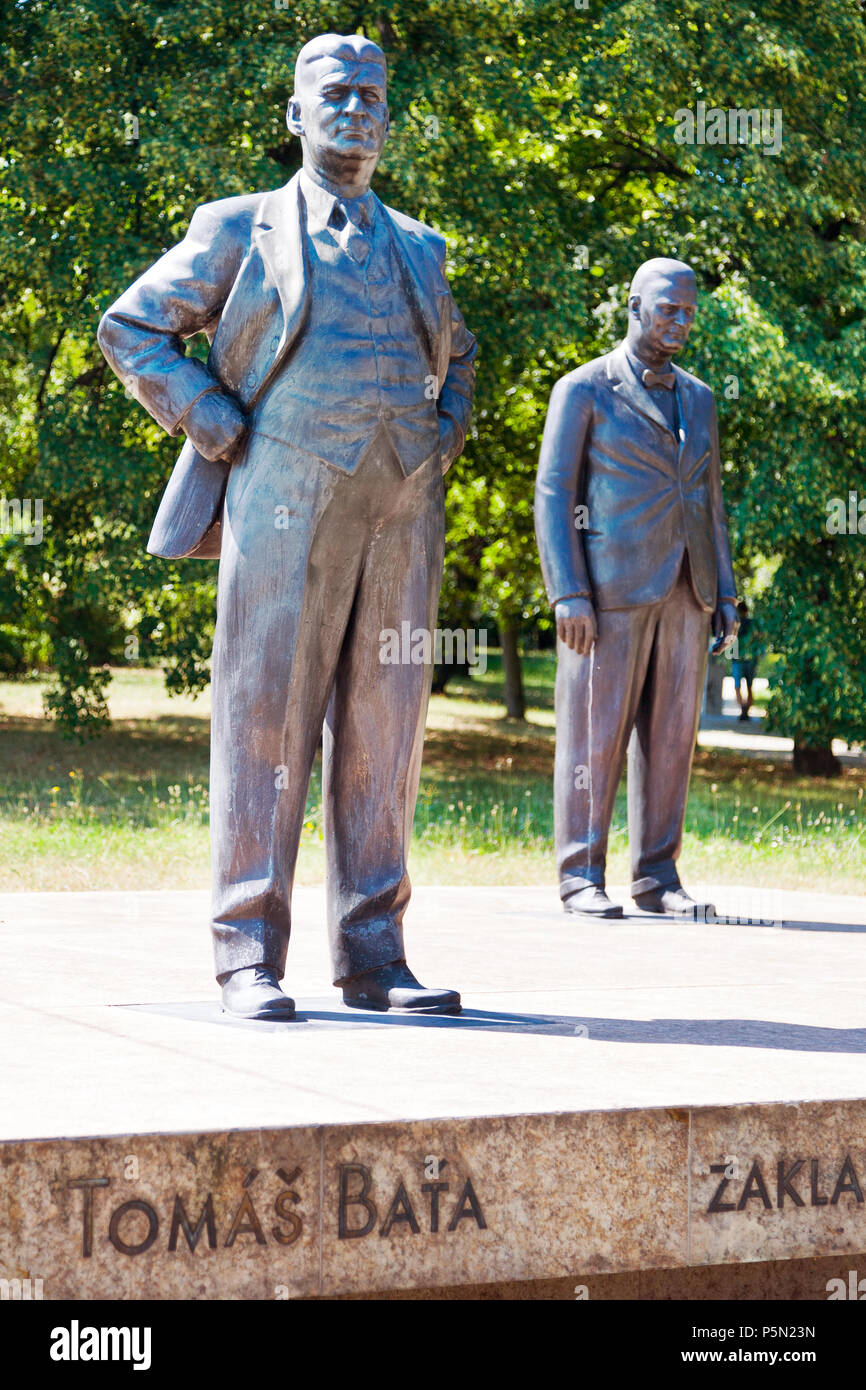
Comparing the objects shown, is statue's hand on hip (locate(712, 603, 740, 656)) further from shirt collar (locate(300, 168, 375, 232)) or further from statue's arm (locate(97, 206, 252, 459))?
statue's arm (locate(97, 206, 252, 459))

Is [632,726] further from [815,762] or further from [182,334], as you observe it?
[815,762]

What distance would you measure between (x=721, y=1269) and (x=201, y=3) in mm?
12710

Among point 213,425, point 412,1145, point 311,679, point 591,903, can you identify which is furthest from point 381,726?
point 591,903

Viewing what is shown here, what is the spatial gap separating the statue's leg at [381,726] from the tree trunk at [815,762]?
15.4 metres

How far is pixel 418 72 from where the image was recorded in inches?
567

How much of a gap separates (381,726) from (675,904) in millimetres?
2815

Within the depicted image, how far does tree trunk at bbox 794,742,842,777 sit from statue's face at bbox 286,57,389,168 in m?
15.7

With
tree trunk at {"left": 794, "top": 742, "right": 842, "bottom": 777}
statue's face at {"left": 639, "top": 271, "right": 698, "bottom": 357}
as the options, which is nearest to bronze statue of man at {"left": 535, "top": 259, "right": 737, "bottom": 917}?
statue's face at {"left": 639, "top": 271, "right": 698, "bottom": 357}

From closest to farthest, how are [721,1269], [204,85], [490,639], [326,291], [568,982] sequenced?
[721,1269] → [326,291] → [568,982] → [204,85] → [490,639]

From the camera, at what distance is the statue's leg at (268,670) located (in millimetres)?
4281

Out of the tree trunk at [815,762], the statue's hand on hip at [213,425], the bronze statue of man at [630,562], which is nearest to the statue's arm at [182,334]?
the statue's hand on hip at [213,425]

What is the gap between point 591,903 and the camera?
22.1 ft

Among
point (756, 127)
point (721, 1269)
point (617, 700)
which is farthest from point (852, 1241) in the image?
point (756, 127)
